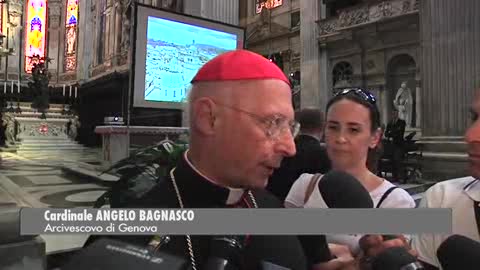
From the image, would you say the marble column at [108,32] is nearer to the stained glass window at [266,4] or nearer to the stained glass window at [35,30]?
the stained glass window at [35,30]

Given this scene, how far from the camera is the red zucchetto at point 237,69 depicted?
0.85 meters

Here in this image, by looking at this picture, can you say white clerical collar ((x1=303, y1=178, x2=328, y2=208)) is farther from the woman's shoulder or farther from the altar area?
the altar area

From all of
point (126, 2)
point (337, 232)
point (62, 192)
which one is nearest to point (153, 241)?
point (337, 232)

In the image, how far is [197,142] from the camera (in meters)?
0.87

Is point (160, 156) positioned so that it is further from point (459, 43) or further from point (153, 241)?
point (459, 43)

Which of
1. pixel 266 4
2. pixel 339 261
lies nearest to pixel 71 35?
pixel 266 4

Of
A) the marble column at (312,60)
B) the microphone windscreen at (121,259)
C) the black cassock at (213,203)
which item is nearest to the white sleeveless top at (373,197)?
the black cassock at (213,203)

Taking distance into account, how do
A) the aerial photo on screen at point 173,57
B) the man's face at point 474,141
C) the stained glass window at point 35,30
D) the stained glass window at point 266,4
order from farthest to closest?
the stained glass window at point 35,30 → the stained glass window at point 266,4 → the aerial photo on screen at point 173,57 → the man's face at point 474,141

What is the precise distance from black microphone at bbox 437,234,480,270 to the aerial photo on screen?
3.60 metres

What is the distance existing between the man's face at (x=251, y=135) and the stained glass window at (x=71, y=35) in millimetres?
23878

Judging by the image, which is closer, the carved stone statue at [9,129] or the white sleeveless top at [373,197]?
the white sleeveless top at [373,197]

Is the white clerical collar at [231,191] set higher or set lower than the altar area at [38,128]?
lower

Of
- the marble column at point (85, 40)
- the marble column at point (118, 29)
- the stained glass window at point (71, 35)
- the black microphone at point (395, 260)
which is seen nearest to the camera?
the black microphone at point (395, 260)

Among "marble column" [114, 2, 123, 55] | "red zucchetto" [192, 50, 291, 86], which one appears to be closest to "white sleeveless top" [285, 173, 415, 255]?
"red zucchetto" [192, 50, 291, 86]
